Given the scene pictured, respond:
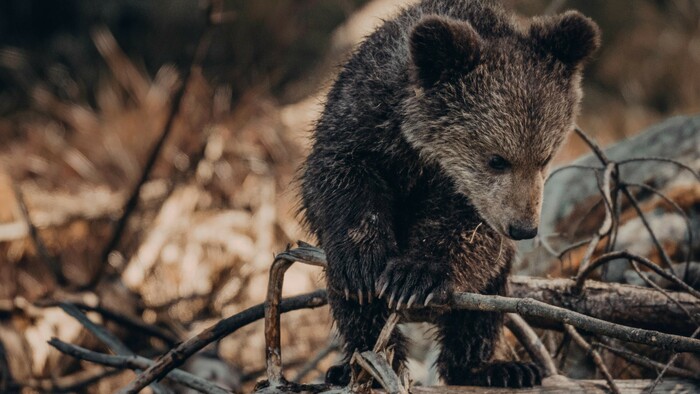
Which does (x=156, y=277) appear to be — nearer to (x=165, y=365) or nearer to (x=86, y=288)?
(x=86, y=288)

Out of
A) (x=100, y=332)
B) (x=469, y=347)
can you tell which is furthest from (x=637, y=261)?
(x=100, y=332)

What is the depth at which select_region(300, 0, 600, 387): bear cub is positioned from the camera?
11.1 feet

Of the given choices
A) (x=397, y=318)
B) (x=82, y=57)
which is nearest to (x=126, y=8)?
(x=82, y=57)

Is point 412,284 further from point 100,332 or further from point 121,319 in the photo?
point 121,319

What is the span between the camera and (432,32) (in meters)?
3.37

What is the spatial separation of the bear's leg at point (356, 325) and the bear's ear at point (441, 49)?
913 millimetres

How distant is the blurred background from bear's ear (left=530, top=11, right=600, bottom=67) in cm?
72

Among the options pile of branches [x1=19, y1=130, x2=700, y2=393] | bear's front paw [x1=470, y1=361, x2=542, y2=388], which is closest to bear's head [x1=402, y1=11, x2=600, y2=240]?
pile of branches [x1=19, y1=130, x2=700, y2=393]

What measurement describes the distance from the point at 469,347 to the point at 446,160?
0.78 metres

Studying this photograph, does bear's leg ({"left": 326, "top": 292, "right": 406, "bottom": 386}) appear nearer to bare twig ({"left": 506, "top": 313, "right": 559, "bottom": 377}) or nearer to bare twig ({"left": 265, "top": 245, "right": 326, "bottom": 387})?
bare twig ({"left": 265, "top": 245, "right": 326, "bottom": 387})

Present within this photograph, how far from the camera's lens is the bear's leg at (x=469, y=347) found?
11.8 feet

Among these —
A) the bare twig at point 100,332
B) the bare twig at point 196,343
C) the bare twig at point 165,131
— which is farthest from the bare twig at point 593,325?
the bare twig at point 165,131

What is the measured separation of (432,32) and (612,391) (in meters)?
1.48

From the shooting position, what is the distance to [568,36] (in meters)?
3.64
